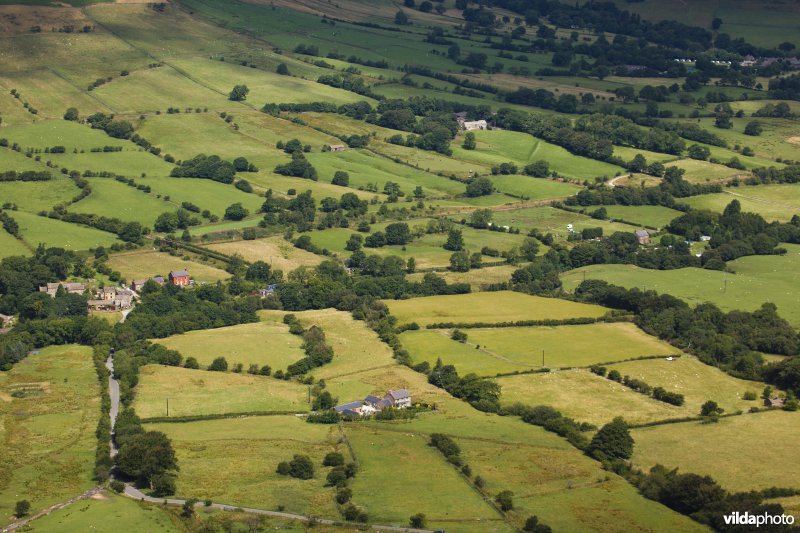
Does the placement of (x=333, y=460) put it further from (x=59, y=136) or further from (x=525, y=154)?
(x=525, y=154)

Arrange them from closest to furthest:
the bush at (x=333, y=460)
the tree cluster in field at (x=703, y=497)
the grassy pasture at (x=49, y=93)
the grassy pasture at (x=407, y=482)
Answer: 1. the tree cluster in field at (x=703, y=497)
2. the grassy pasture at (x=407, y=482)
3. the bush at (x=333, y=460)
4. the grassy pasture at (x=49, y=93)

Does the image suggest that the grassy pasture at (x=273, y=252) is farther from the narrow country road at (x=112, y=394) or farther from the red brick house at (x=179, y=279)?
the narrow country road at (x=112, y=394)

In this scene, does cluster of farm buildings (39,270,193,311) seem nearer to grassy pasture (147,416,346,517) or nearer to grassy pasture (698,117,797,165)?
grassy pasture (147,416,346,517)

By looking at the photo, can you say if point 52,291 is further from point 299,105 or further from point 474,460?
point 299,105

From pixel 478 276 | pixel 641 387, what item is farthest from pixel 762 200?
pixel 641 387

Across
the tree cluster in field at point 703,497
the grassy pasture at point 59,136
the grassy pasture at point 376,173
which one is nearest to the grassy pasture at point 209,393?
the tree cluster in field at point 703,497

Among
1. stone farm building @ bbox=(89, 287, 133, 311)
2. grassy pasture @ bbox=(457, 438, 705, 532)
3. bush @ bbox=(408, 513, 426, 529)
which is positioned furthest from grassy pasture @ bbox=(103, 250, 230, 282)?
bush @ bbox=(408, 513, 426, 529)
